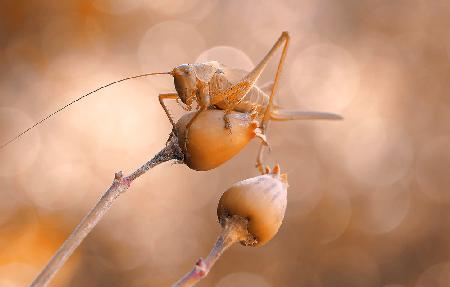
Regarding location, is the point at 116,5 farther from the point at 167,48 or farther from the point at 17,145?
the point at 17,145

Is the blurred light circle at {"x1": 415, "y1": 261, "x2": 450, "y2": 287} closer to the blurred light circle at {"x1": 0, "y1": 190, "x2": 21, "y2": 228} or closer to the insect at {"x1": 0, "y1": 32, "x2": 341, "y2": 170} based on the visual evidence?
the blurred light circle at {"x1": 0, "y1": 190, "x2": 21, "y2": 228}

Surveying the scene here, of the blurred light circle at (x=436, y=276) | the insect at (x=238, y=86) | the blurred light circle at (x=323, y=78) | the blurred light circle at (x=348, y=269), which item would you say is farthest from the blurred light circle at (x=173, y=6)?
the insect at (x=238, y=86)

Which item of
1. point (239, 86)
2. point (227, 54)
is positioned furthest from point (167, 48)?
point (239, 86)

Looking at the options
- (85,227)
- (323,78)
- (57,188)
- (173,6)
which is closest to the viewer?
(85,227)

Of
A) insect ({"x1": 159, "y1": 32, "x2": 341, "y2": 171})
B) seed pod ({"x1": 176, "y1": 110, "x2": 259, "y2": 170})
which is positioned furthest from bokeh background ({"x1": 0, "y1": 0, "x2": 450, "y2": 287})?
seed pod ({"x1": 176, "y1": 110, "x2": 259, "y2": 170})

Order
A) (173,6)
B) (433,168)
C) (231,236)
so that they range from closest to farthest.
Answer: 1. (231,236)
2. (173,6)
3. (433,168)

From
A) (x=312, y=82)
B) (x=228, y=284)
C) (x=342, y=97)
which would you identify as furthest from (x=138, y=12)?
(x=228, y=284)
